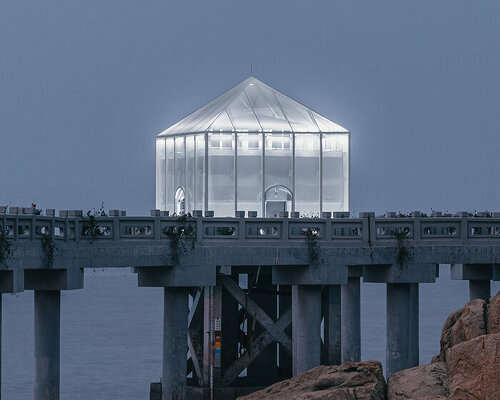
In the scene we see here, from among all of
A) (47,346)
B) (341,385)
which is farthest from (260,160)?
(341,385)

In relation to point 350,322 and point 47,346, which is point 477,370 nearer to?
point 47,346

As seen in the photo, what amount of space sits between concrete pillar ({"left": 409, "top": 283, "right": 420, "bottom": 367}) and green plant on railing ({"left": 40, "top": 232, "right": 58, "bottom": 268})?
44.8ft

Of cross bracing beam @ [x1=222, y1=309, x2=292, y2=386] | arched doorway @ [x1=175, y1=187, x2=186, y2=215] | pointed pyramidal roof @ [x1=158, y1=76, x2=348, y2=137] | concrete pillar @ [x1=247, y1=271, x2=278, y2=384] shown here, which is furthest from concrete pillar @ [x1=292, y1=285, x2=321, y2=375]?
arched doorway @ [x1=175, y1=187, x2=186, y2=215]

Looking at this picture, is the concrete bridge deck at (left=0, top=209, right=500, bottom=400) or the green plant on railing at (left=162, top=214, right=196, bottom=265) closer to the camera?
the concrete bridge deck at (left=0, top=209, right=500, bottom=400)

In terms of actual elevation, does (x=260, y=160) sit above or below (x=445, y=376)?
above

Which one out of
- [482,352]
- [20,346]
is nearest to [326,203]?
[482,352]

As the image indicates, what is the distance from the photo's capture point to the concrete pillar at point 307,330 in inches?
1742

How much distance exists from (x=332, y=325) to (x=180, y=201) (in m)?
7.89

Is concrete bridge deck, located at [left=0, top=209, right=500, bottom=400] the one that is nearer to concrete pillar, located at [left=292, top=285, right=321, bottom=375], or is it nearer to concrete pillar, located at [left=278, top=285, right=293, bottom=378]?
concrete pillar, located at [left=292, top=285, right=321, bottom=375]

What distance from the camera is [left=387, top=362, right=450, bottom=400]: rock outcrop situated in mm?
32688

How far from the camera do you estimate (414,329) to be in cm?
4809

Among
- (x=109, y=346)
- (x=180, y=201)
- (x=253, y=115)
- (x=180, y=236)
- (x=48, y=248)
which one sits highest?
(x=253, y=115)

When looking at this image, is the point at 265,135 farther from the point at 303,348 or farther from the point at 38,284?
the point at 38,284

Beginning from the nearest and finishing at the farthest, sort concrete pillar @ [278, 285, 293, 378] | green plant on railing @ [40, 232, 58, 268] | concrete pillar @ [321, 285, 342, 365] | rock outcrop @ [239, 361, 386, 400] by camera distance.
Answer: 1. rock outcrop @ [239, 361, 386, 400]
2. green plant on railing @ [40, 232, 58, 268]
3. concrete pillar @ [321, 285, 342, 365]
4. concrete pillar @ [278, 285, 293, 378]
